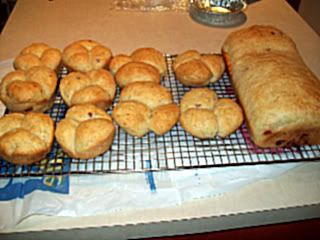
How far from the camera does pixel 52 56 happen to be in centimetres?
123

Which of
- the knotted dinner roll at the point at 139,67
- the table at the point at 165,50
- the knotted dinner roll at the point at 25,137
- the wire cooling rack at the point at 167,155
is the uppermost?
the knotted dinner roll at the point at 139,67

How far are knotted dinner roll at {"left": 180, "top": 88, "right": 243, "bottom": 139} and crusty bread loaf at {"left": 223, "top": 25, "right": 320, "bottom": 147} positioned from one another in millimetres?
63

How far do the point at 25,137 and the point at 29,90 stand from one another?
0.65 ft

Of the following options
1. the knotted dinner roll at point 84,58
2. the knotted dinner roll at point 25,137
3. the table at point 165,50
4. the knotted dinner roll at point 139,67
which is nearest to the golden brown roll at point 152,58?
the knotted dinner roll at point 139,67

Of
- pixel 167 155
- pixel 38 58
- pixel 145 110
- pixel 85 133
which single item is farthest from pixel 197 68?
pixel 38 58

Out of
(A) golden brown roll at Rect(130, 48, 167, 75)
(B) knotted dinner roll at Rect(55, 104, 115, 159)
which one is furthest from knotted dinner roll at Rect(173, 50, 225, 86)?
(B) knotted dinner roll at Rect(55, 104, 115, 159)

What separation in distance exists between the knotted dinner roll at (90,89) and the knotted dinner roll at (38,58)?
132 millimetres

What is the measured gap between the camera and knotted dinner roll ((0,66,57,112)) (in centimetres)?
104

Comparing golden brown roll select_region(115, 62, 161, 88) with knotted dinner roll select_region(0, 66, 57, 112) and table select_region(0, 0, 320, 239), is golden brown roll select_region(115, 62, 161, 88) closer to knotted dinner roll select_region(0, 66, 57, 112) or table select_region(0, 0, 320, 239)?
knotted dinner roll select_region(0, 66, 57, 112)

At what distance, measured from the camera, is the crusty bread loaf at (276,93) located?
963 millimetres

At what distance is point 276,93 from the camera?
3.31ft

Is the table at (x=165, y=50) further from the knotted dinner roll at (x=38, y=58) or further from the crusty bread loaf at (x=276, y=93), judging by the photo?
the knotted dinner roll at (x=38, y=58)

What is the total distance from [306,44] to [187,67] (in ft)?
2.51

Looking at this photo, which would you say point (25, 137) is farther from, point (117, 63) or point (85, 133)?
point (117, 63)
